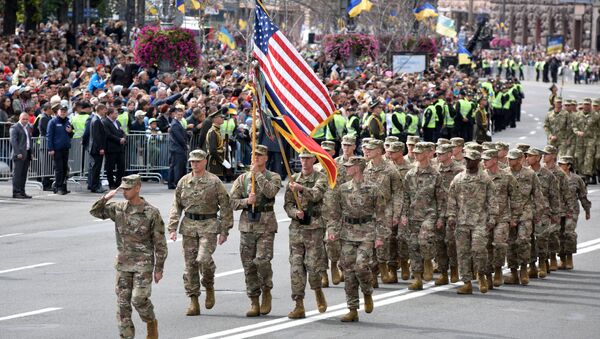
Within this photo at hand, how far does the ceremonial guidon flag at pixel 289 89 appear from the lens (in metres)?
16.5

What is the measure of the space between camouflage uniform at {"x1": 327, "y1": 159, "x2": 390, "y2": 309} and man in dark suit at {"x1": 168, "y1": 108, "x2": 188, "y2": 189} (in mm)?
12573

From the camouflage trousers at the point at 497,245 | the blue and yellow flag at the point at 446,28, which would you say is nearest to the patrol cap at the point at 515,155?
the camouflage trousers at the point at 497,245

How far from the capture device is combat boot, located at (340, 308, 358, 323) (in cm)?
1578

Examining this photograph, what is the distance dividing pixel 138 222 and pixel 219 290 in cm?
349

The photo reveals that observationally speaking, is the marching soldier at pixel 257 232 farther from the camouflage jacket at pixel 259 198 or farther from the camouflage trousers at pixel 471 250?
the camouflage trousers at pixel 471 250

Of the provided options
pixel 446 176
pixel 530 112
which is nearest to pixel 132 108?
pixel 446 176

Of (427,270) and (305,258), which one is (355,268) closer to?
(305,258)

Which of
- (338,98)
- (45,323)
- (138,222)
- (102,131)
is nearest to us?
(138,222)

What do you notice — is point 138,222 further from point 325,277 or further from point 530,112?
point 530,112

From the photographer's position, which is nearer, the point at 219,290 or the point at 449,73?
the point at 219,290

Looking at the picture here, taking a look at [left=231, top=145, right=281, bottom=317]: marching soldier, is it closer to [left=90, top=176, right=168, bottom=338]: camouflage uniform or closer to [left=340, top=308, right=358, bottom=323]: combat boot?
[left=340, top=308, right=358, bottom=323]: combat boot

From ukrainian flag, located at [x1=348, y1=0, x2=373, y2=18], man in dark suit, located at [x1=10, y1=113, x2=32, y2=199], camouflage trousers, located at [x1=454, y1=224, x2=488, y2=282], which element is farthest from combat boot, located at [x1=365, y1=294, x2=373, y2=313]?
ukrainian flag, located at [x1=348, y1=0, x2=373, y2=18]

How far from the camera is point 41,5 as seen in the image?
2221 inches

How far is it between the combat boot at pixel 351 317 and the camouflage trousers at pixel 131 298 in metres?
2.46
